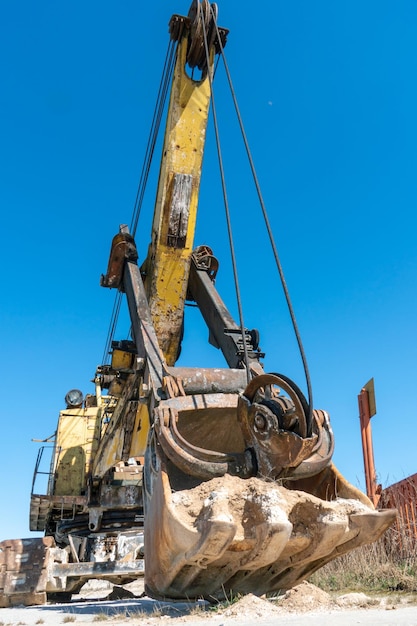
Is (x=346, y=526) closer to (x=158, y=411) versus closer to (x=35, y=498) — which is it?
(x=158, y=411)

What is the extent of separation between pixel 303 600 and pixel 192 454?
1369 millimetres

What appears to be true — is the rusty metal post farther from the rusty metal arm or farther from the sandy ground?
the sandy ground

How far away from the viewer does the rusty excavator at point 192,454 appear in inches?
177

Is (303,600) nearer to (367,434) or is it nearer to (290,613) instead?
(290,613)

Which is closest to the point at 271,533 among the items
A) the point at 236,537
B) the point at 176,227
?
the point at 236,537

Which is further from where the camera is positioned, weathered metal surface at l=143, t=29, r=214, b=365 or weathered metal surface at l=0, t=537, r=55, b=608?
weathered metal surface at l=0, t=537, r=55, b=608

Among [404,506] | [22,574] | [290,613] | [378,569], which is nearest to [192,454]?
[290,613]

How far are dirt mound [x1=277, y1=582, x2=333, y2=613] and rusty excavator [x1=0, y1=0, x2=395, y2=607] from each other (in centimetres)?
16

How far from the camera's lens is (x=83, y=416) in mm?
13242

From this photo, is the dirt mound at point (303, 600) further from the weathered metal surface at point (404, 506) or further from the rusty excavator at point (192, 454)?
the weathered metal surface at point (404, 506)

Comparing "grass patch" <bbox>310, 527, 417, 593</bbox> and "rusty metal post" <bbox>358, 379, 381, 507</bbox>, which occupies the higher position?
"rusty metal post" <bbox>358, 379, 381, 507</bbox>

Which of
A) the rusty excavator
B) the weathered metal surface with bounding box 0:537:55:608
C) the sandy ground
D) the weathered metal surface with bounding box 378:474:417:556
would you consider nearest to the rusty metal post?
the weathered metal surface with bounding box 378:474:417:556

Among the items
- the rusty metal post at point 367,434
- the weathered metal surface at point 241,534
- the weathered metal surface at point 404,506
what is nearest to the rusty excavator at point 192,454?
the weathered metal surface at point 241,534

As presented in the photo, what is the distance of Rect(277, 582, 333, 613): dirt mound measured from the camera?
4551 mm
